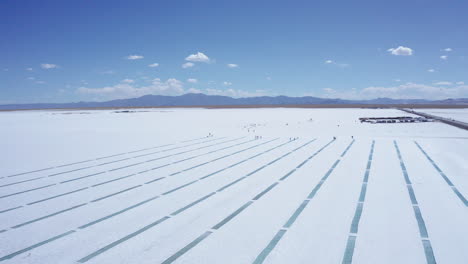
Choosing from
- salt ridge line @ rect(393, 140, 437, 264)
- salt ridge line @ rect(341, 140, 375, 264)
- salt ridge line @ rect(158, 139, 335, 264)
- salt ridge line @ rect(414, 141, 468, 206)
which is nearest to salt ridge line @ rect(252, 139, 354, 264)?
salt ridge line @ rect(158, 139, 335, 264)

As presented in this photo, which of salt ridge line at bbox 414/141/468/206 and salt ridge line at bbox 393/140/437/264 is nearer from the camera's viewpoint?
salt ridge line at bbox 393/140/437/264

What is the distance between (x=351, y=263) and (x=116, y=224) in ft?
11.5

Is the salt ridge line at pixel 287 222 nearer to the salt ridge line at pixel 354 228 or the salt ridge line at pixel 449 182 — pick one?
the salt ridge line at pixel 354 228

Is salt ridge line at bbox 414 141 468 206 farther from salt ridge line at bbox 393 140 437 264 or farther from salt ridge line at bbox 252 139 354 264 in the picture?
salt ridge line at bbox 252 139 354 264

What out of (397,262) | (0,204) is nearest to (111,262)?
(397,262)

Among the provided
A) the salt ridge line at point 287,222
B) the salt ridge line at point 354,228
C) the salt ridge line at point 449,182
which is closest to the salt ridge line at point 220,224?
the salt ridge line at point 287,222

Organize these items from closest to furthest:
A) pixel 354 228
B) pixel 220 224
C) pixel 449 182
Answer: pixel 354 228 → pixel 220 224 → pixel 449 182

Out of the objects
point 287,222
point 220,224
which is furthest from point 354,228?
point 220,224

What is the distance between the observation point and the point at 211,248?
409cm

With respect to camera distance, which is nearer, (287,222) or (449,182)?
(287,222)

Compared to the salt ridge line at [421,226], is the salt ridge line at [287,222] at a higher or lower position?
higher

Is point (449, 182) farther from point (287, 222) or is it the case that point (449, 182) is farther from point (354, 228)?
point (287, 222)

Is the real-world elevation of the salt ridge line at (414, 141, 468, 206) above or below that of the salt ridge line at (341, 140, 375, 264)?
above

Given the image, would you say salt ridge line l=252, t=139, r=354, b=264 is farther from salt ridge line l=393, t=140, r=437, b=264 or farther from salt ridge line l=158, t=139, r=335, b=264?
salt ridge line l=393, t=140, r=437, b=264
